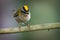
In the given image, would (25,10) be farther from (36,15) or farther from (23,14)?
(36,15)

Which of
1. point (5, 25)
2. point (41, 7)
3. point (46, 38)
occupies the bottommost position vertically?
point (46, 38)

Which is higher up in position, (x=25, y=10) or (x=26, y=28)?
(x=25, y=10)

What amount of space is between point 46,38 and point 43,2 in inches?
15.2

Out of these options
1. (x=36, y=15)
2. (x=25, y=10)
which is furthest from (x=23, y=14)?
(x=36, y=15)

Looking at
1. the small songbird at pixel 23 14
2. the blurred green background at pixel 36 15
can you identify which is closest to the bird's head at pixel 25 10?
the small songbird at pixel 23 14

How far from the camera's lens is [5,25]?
5.10 ft

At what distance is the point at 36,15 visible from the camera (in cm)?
165

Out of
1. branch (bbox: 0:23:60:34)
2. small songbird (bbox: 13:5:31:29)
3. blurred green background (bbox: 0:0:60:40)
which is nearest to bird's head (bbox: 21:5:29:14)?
small songbird (bbox: 13:5:31:29)

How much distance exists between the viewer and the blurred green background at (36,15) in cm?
156

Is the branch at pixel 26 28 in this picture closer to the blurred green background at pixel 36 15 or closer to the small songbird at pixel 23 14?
the small songbird at pixel 23 14

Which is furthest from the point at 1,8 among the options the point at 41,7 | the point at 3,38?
the point at 41,7

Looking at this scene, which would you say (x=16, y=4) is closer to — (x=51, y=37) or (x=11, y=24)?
(x=11, y=24)

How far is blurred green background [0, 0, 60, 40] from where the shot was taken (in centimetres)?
156

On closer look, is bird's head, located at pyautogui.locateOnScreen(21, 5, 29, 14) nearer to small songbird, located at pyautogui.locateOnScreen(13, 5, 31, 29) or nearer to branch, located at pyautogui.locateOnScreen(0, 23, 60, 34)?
small songbird, located at pyautogui.locateOnScreen(13, 5, 31, 29)
